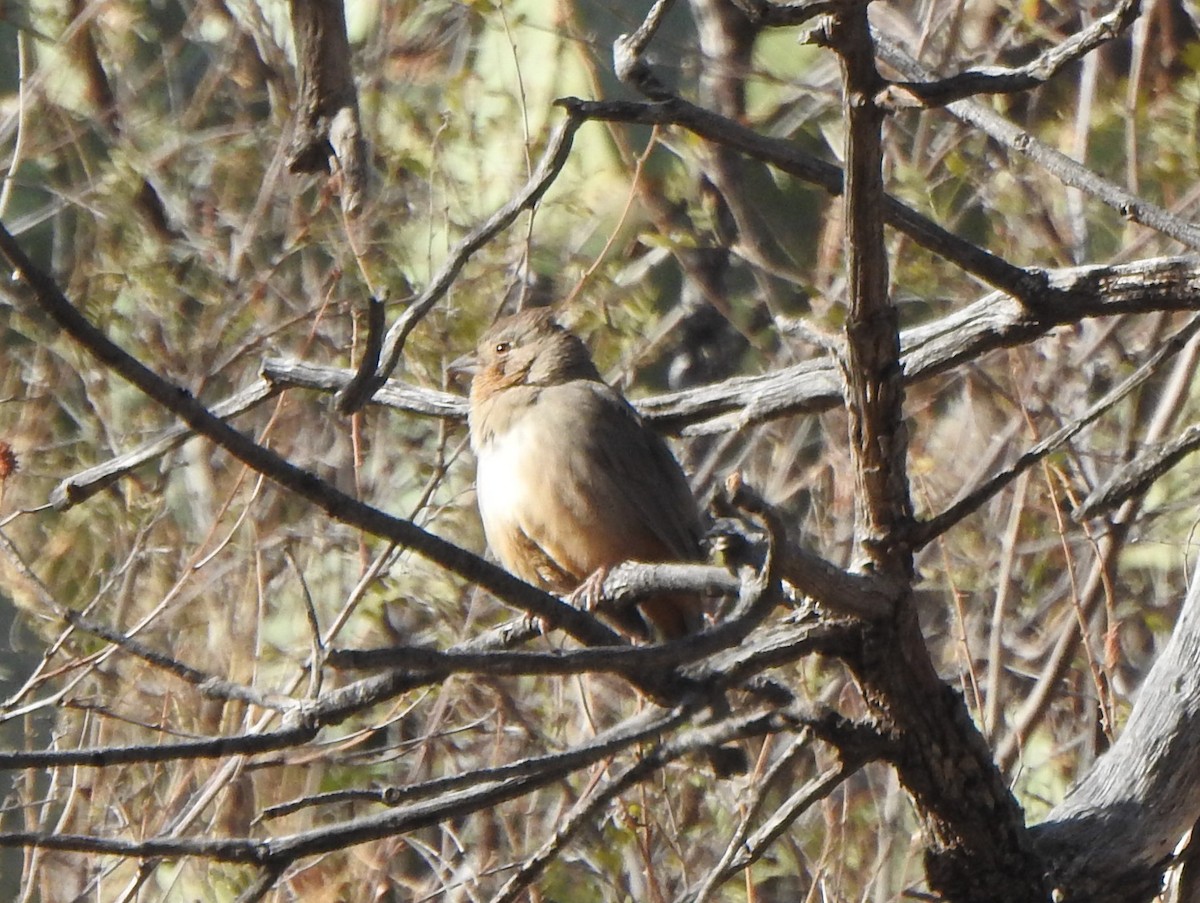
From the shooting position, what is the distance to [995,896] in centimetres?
304

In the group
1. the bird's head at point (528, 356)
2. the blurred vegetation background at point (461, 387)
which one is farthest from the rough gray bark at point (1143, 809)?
the bird's head at point (528, 356)

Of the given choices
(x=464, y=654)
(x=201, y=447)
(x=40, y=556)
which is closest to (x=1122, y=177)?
(x=201, y=447)

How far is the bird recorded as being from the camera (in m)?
4.94

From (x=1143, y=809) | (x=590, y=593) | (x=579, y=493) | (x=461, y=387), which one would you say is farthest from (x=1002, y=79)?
(x=461, y=387)

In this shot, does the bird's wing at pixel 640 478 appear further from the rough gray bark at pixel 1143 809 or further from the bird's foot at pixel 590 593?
the rough gray bark at pixel 1143 809

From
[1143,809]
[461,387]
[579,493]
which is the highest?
[461,387]

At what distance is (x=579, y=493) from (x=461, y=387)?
223 centimetres

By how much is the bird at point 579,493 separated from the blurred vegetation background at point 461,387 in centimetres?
31

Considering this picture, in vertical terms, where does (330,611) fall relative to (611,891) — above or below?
above

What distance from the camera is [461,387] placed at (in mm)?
7090

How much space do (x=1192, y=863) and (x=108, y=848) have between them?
2.10 metres

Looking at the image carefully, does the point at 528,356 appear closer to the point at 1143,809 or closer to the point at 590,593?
the point at 590,593

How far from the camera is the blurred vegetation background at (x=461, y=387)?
5.98 m

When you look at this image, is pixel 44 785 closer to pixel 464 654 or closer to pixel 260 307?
pixel 260 307
